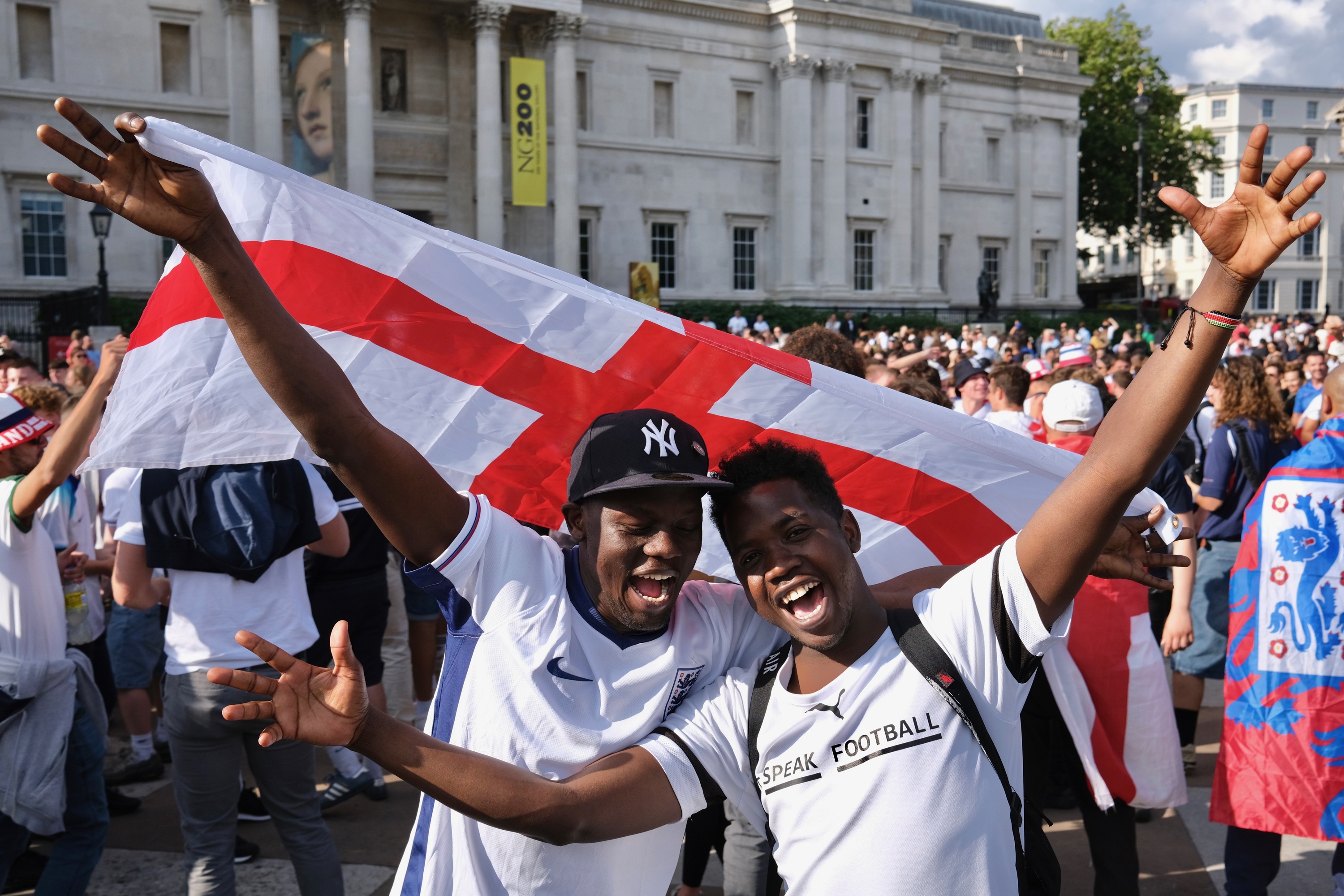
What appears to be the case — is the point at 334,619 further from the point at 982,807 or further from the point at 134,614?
the point at 982,807

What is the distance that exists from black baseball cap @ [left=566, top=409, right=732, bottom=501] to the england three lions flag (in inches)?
29.9

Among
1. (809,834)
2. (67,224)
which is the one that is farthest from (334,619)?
(67,224)

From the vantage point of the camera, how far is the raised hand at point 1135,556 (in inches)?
89.9

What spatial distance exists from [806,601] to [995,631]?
349mm

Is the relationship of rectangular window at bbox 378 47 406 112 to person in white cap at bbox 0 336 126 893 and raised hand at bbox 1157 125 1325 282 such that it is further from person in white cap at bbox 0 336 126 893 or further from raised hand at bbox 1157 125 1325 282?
raised hand at bbox 1157 125 1325 282

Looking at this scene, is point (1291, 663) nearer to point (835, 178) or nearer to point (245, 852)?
point (245, 852)

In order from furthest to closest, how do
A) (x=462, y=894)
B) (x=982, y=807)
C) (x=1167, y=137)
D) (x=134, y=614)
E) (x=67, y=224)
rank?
(x=1167, y=137) < (x=67, y=224) < (x=134, y=614) < (x=462, y=894) < (x=982, y=807)

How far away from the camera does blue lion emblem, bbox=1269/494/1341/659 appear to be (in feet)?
13.0

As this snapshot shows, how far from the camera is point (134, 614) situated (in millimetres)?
6082

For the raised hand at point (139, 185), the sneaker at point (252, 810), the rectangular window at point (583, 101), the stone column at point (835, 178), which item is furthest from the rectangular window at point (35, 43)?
the raised hand at point (139, 185)

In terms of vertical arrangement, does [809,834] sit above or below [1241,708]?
above

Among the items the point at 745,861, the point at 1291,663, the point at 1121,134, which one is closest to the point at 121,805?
the point at 745,861

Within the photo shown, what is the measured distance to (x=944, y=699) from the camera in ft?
6.57

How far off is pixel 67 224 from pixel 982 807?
32644 millimetres
